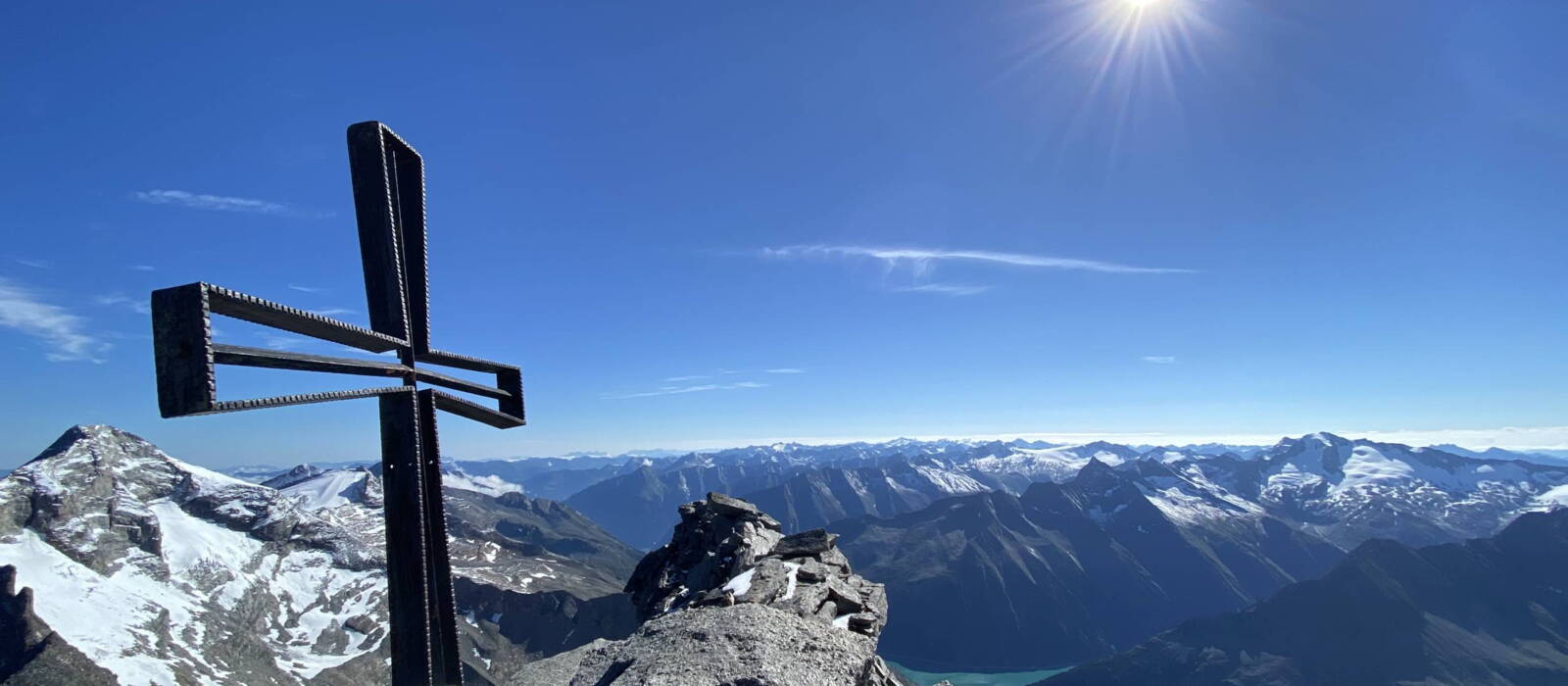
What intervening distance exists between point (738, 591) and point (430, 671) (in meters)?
7.12

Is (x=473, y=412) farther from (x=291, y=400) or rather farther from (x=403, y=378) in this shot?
(x=291, y=400)

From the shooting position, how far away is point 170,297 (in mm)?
3842

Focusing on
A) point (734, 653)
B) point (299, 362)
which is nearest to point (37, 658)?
point (734, 653)

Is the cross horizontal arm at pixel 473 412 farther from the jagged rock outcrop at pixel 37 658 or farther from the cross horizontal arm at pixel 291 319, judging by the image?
the jagged rock outcrop at pixel 37 658

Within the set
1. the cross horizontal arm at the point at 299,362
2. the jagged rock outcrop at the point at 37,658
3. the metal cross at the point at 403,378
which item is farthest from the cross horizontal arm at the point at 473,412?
the jagged rock outcrop at the point at 37,658

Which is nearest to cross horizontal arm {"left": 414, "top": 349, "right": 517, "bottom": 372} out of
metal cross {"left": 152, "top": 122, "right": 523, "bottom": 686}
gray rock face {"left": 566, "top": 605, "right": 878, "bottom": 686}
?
metal cross {"left": 152, "top": 122, "right": 523, "bottom": 686}

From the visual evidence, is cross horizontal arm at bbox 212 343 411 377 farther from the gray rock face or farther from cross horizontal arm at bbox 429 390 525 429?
the gray rock face

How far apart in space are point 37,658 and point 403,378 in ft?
919

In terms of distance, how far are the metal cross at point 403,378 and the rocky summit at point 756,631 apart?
2.74m

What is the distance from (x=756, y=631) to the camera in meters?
9.20

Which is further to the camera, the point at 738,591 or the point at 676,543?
the point at 676,543

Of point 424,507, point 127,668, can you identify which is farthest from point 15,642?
point 424,507

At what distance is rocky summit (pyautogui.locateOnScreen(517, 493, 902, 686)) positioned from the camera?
27.4ft

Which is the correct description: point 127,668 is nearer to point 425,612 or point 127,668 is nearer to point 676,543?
point 676,543
